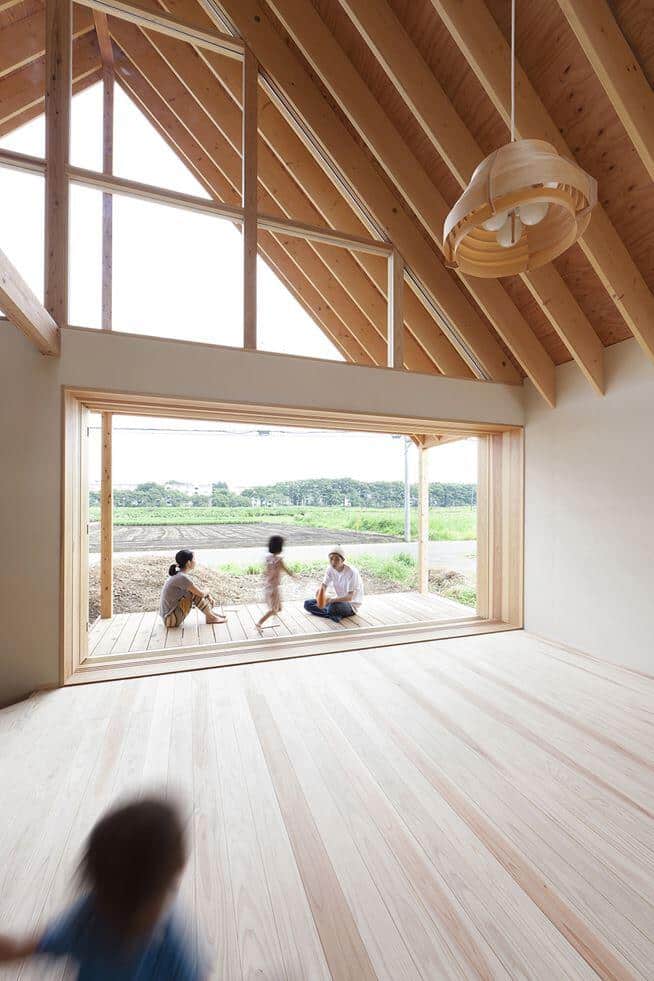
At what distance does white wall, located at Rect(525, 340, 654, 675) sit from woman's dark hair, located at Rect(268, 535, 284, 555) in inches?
97.6

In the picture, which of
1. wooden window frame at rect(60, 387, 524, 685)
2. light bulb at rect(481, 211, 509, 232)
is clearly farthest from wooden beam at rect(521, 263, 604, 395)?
light bulb at rect(481, 211, 509, 232)

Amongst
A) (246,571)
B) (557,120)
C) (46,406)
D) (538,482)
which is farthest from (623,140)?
(246,571)

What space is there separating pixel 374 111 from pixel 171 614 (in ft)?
15.2

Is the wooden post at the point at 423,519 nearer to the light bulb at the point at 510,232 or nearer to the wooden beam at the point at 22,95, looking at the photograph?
the light bulb at the point at 510,232

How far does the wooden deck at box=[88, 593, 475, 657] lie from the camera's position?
394 centimetres

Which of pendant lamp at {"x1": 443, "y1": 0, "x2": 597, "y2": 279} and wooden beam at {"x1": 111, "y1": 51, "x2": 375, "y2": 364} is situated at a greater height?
wooden beam at {"x1": 111, "y1": 51, "x2": 375, "y2": 364}

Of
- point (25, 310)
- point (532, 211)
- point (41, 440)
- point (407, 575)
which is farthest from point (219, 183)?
point (407, 575)

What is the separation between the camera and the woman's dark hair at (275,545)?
445cm

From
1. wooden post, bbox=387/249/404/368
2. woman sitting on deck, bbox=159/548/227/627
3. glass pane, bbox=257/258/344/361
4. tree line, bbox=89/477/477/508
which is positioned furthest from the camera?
tree line, bbox=89/477/477/508

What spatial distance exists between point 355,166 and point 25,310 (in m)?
2.90

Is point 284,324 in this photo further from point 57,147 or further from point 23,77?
point 23,77

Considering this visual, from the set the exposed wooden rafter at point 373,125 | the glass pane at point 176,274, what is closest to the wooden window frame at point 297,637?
the glass pane at point 176,274

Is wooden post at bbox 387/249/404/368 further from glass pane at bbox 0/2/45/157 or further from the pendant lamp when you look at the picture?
glass pane at bbox 0/2/45/157

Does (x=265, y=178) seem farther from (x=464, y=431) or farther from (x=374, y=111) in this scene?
(x=464, y=431)
